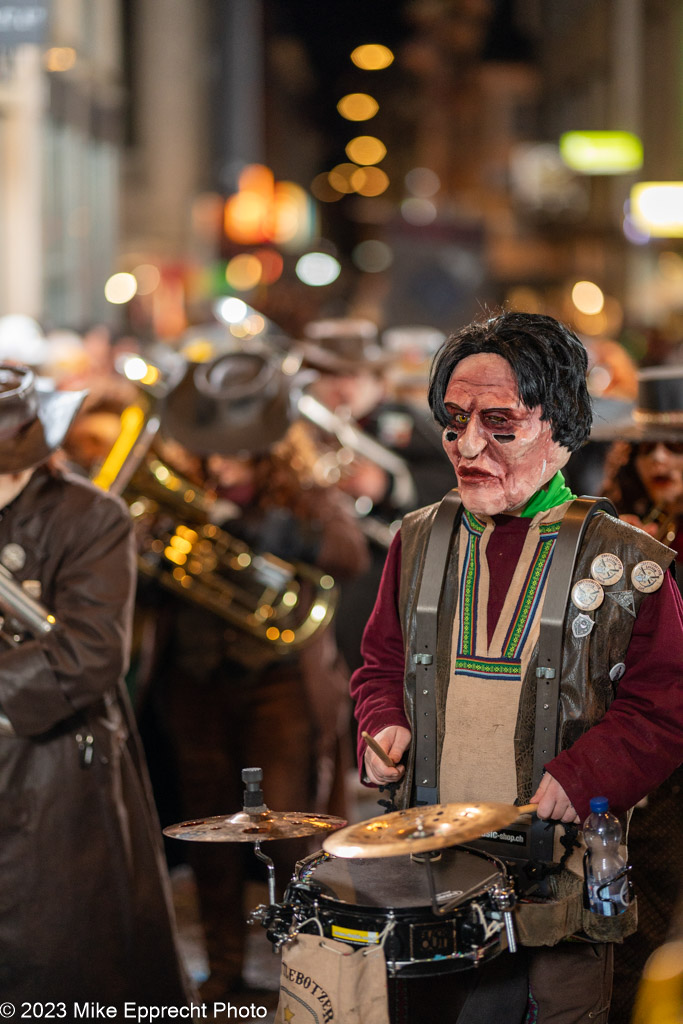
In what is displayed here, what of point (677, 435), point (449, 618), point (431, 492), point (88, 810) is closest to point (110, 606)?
point (88, 810)

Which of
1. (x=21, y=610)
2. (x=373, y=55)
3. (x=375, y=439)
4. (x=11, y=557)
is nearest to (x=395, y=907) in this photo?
(x=21, y=610)

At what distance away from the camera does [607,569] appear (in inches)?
108

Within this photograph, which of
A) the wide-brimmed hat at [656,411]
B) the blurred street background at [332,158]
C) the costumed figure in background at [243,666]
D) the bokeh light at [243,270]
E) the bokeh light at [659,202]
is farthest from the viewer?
the bokeh light at [243,270]

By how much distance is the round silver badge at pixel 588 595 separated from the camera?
273 cm

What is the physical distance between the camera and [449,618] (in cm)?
293

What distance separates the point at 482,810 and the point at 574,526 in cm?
73

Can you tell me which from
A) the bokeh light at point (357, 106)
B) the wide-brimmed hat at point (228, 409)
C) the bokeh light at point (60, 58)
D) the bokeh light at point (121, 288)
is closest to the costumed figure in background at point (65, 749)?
the wide-brimmed hat at point (228, 409)

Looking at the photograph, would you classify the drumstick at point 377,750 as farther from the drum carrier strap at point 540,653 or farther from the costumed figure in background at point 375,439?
the costumed figure in background at point 375,439

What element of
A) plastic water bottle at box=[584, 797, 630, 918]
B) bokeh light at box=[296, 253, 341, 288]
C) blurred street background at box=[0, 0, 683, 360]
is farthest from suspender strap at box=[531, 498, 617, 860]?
bokeh light at box=[296, 253, 341, 288]

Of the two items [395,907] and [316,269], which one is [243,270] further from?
[395,907]

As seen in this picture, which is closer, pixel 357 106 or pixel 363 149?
pixel 357 106

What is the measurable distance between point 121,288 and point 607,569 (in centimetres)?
1893

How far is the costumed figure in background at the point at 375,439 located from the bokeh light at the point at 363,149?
191ft

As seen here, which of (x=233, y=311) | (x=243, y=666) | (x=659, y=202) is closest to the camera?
(x=243, y=666)
